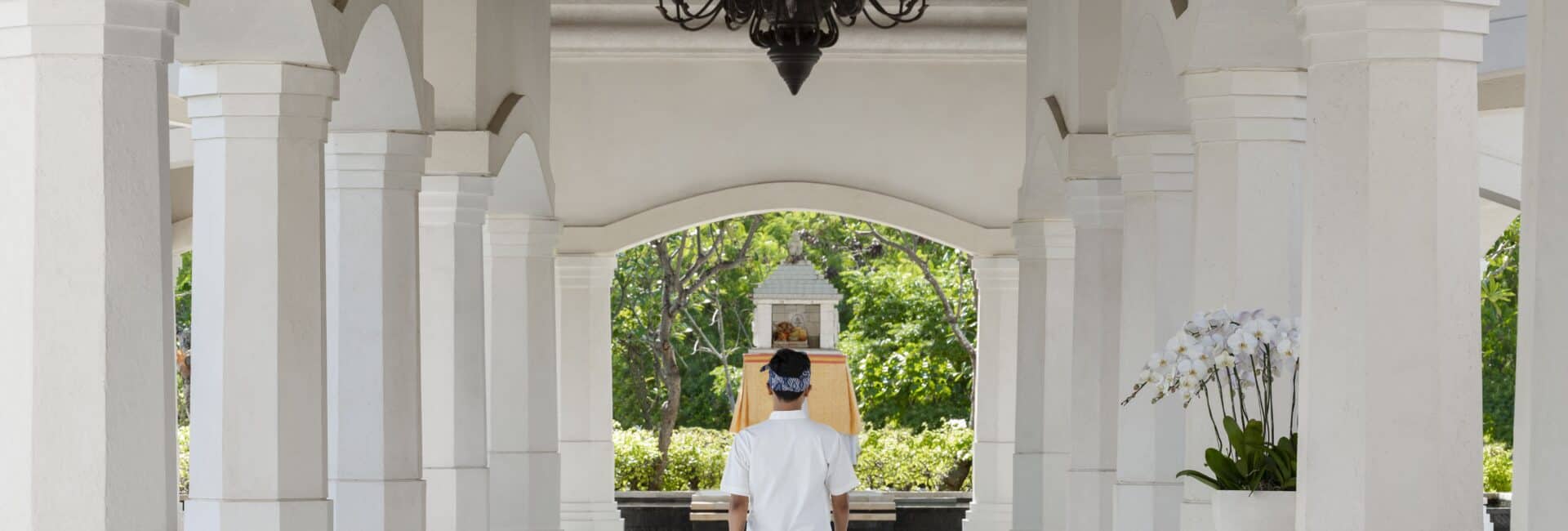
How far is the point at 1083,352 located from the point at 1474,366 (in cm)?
471

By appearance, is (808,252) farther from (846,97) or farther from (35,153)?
(35,153)

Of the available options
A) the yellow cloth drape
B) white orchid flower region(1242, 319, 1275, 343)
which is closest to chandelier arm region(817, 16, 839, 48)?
white orchid flower region(1242, 319, 1275, 343)

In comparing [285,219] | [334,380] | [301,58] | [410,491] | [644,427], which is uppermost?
[301,58]

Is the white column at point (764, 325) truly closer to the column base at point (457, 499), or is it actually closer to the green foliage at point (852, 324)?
the column base at point (457, 499)

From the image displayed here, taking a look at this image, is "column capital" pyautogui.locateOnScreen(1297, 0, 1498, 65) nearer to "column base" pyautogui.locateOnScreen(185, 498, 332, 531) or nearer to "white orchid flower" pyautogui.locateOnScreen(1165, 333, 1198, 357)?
"white orchid flower" pyautogui.locateOnScreen(1165, 333, 1198, 357)

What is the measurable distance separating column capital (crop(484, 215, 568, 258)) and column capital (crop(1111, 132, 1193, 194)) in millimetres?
4330

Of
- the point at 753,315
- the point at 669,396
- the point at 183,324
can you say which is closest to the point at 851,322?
the point at 669,396

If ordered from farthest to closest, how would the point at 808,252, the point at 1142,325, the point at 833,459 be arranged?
1. the point at 808,252
2. the point at 1142,325
3. the point at 833,459

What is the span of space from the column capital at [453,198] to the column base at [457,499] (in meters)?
1.20

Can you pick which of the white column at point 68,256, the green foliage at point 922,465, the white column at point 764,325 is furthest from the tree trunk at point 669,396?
the white column at point 68,256

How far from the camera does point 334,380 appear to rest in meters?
6.66

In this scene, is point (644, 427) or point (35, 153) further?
point (644, 427)

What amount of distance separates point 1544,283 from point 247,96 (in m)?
3.71

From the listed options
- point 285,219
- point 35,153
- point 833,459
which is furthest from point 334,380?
point 35,153
